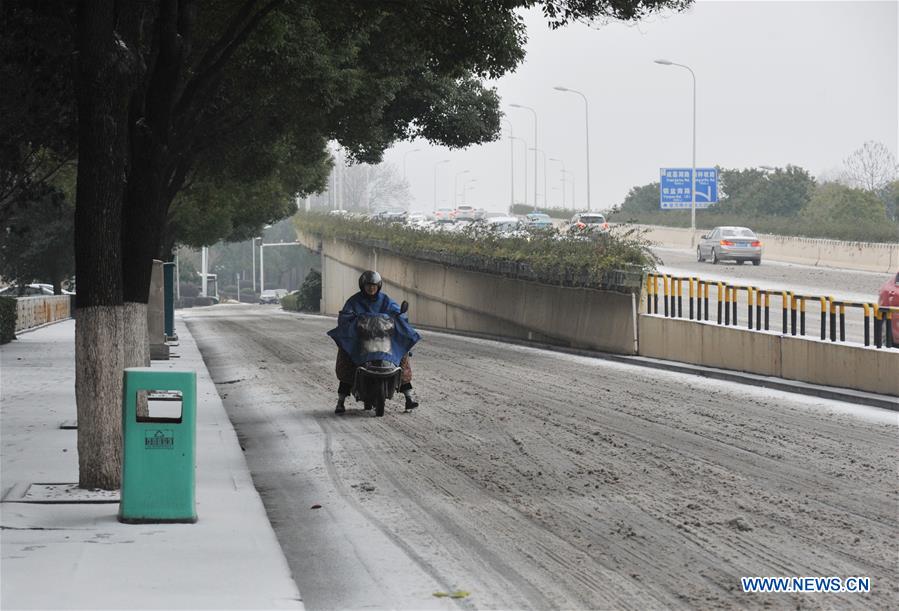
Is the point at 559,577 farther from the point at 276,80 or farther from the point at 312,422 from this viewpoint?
the point at 276,80

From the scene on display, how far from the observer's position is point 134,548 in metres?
8.64

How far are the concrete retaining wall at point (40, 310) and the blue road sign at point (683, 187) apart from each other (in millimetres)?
43009

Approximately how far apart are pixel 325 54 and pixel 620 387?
374 inches

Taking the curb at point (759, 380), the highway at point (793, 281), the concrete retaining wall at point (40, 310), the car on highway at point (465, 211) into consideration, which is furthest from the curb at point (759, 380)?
the car on highway at point (465, 211)

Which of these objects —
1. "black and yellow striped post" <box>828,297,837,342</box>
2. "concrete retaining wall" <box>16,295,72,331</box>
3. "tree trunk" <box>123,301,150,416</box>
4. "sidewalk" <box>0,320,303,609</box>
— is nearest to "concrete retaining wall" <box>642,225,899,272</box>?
"concrete retaining wall" <box>16,295,72,331</box>

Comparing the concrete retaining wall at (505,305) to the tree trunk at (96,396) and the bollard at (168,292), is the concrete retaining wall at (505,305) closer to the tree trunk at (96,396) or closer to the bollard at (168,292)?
the bollard at (168,292)

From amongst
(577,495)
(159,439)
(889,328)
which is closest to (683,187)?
(889,328)

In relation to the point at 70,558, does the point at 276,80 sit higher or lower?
higher

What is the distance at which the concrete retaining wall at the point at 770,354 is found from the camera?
18969 mm

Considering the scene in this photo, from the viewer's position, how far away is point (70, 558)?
27.2ft

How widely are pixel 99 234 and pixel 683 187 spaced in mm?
79814

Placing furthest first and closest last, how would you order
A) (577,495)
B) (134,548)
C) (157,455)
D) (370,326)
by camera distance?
(370,326) < (577,495) < (157,455) < (134,548)

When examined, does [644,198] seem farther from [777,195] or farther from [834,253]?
[834,253]

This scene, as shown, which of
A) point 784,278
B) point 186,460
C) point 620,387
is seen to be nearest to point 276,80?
point 620,387
